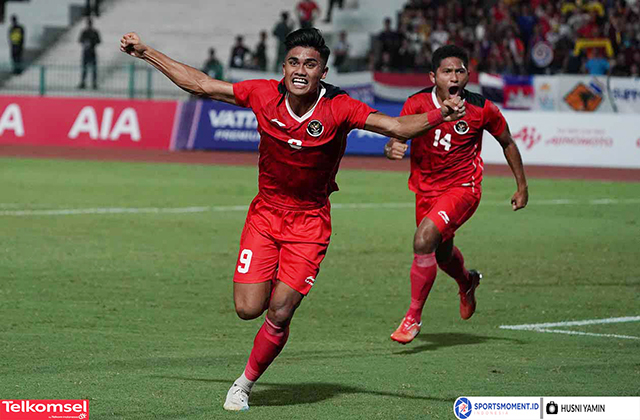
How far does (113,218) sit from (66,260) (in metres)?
3.79

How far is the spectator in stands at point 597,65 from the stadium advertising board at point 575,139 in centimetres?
377

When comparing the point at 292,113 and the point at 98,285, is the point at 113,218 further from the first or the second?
the point at 292,113

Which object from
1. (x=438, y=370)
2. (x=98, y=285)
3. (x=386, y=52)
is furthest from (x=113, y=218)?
(x=386, y=52)

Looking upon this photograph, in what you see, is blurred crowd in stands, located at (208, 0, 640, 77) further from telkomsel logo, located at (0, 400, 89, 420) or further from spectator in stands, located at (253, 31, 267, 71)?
telkomsel logo, located at (0, 400, 89, 420)

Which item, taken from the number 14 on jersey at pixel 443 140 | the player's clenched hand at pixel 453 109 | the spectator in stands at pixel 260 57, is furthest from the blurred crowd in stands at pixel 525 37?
the player's clenched hand at pixel 453 109

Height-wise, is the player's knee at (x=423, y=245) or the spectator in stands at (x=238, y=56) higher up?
the player's knee at (x=423, y=245)

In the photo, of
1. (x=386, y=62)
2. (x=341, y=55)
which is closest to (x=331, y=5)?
(x=341, y=55)

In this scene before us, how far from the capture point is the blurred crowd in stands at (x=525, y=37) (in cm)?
3091

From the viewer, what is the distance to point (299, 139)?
7094 mm

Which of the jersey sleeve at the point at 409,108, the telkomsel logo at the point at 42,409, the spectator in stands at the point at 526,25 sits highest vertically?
the jersey sleeve at the point at 409,108

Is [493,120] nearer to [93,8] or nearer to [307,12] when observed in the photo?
[307,12]

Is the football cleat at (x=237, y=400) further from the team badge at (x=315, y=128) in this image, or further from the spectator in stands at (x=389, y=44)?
the spectator in stands at (x=389, y=44)

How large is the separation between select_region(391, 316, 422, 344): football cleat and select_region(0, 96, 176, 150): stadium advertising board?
2064cm

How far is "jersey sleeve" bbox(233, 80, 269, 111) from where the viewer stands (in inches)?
285
